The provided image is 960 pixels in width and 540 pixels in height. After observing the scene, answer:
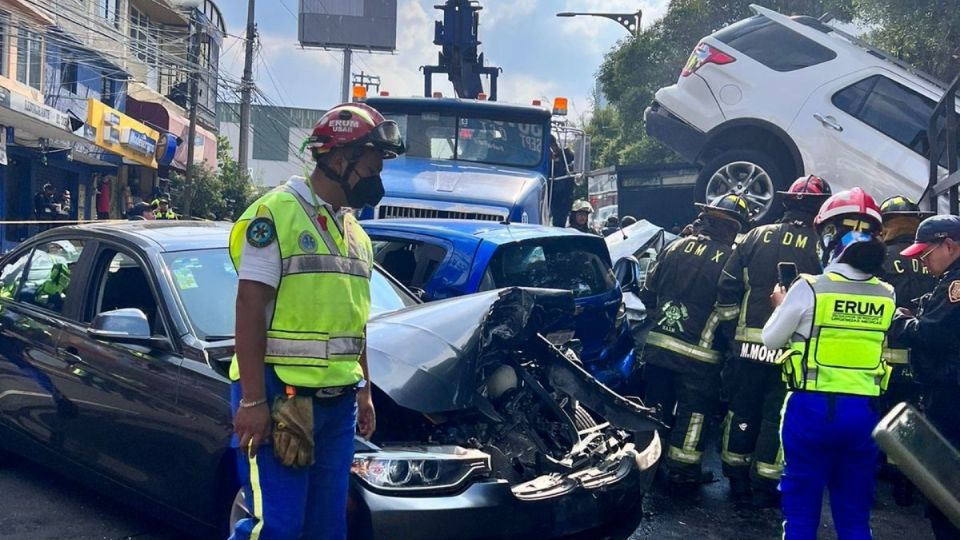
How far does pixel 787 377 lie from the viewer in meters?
4.04

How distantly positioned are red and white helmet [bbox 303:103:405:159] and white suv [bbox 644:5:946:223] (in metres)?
6.57

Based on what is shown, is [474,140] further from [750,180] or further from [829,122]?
[829,122]

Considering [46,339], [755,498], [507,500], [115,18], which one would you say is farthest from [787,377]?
[115,18]

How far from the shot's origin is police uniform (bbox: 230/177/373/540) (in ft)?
9.33

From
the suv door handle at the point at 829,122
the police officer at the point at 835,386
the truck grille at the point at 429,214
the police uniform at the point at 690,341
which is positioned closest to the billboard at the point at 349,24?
the truck grille at the point at 429,214

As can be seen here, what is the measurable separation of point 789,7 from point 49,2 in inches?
637

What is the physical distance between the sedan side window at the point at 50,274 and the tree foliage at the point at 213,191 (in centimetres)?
2098

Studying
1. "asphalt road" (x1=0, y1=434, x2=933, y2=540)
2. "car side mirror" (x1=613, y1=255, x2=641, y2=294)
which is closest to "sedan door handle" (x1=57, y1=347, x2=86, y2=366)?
"asphalt road" (x1=0, y1=434, x2=933, y2=540)

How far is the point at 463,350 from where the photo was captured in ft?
13.1

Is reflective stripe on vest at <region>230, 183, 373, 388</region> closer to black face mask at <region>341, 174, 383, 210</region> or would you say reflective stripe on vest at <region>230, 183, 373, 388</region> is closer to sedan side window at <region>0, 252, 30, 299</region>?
black face mask at <region>341, 174, 383, 210</region>

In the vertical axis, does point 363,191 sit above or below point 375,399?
above

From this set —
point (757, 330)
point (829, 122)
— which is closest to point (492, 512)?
point (757, 330)

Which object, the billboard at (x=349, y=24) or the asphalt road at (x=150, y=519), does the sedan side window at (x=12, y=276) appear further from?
the billboard at (x=349, y=24)

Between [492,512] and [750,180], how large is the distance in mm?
6504
